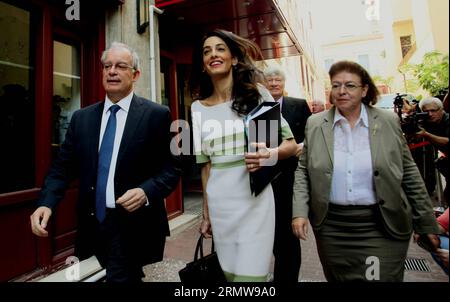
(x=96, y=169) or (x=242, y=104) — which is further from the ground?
(x=242, y=104)

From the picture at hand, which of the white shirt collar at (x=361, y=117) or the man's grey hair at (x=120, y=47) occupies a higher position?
the man's grey hair at (x=120, y=47)

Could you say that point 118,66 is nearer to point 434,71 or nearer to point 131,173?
point 131,173

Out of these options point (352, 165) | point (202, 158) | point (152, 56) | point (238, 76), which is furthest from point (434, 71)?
point (152, 56)

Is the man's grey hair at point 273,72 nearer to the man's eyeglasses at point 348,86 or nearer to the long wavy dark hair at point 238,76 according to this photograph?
the long wavy dark hair at point 238,76

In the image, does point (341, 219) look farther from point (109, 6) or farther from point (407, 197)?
point (109, 6)

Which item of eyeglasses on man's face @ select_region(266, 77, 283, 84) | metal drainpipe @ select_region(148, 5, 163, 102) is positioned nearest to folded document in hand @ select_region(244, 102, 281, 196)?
eyeglasses on man's face @ select_region(266, 77, 283, 84)

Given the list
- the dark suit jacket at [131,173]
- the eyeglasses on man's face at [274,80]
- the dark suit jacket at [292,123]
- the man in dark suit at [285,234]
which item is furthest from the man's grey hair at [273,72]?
the dark suit jacket at [131,173]

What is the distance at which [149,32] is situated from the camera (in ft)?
14.2

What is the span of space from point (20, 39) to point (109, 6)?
1.29m

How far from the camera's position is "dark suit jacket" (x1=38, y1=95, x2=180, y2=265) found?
5.48ft

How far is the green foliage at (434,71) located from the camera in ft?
2.49

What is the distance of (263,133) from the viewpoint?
4.47 ft

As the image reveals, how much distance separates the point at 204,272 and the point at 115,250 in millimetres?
538
